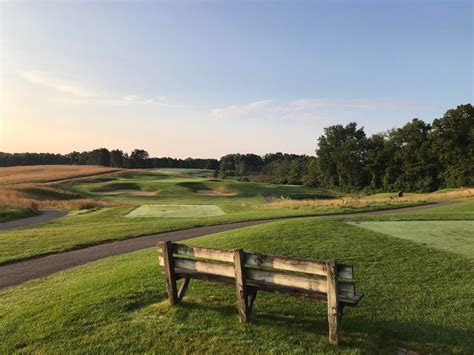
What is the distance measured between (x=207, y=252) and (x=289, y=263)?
163 centimetres

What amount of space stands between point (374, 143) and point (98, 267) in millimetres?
97801

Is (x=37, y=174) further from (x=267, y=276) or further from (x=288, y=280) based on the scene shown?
(x=288, y=280)

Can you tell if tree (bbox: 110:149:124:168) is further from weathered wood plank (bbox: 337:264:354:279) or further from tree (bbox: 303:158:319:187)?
weathered wood plank (bbox: 337:264:354:279)

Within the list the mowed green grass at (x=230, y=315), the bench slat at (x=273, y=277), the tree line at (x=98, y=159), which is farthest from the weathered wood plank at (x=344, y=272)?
the tree line at (x=98, y=159)

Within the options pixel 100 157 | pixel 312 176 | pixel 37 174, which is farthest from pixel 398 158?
pixel 100 157

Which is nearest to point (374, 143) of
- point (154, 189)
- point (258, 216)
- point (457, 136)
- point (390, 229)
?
point (457, 136)

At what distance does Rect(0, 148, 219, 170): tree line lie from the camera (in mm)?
149738

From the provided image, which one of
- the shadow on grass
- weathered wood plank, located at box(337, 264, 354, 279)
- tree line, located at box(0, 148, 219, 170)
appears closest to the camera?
weathered wood plank, located at box(337, 264, 354, 279)

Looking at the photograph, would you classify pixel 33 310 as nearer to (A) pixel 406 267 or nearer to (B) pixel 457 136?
(A) pixel 406 267

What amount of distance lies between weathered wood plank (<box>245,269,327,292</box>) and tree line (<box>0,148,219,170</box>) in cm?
15792

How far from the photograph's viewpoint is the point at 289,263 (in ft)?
19.7

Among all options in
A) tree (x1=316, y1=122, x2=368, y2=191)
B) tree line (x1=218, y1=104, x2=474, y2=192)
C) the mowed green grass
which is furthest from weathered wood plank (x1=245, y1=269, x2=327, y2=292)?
tree (x1=316, y1=122, x2=368, y2=191)

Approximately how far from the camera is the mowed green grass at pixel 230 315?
5.99m

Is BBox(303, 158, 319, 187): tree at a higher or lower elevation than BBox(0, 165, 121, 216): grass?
lower
